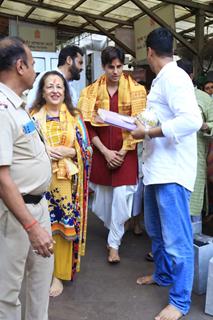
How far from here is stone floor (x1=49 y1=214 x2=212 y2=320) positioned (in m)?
2.34

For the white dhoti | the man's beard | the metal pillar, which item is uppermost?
the metal pillar

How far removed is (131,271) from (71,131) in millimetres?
1200

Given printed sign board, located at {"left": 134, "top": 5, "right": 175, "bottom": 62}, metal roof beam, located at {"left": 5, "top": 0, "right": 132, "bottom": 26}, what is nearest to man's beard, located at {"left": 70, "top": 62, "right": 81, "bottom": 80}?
printed sign board, located at {"left": 134, "top": 5, "right": 175, "bottom": 62}

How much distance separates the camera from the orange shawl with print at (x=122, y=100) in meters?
3.04

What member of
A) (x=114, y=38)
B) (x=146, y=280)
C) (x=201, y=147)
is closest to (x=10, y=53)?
(x=146, y=280)

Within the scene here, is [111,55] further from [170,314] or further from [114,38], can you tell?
[114,38]

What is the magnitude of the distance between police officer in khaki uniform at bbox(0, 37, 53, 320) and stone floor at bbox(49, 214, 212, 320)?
76cm

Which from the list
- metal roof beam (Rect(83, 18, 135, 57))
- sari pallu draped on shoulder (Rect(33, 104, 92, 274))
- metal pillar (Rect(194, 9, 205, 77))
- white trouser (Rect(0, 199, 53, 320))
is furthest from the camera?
metal roof beam (Rect(83, 18, 135, 57))

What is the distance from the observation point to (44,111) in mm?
2602

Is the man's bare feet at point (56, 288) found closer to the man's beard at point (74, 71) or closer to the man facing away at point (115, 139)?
the man facing away at point (115, 139)

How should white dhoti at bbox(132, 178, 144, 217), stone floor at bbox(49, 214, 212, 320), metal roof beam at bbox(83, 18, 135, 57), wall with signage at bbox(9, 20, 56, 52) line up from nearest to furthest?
stone floor at bbox(49, 214, 212, 320)
white dhoti at bbox(132, 178, 144, 217)
metal roof beam at bbox(83, 18, 135, 57)
wall with signage at bbox(9, 20, 56, 52)

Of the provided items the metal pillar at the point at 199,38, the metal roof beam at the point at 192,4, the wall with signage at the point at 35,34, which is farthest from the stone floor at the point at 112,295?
the wall with signage at the point at 35,34

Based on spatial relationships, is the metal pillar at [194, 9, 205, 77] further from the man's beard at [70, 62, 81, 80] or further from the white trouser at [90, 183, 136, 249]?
the white trouser at [90, 183, 136, 249]

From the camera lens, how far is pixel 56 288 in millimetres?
2641
